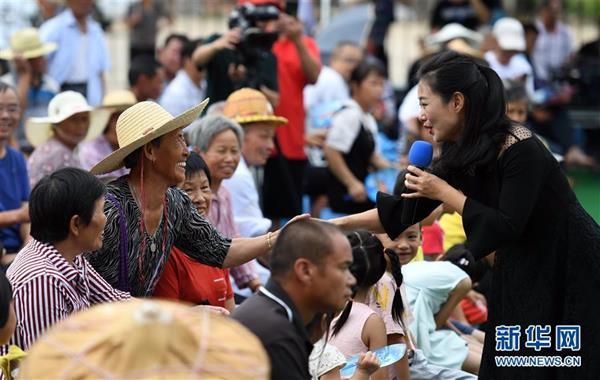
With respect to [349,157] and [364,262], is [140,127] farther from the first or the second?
[349,157]

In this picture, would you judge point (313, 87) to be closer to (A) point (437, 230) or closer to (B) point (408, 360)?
(A) point (437, 230)

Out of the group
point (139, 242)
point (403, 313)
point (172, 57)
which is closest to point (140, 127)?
point (139, 242)

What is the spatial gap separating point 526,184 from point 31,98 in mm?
6354

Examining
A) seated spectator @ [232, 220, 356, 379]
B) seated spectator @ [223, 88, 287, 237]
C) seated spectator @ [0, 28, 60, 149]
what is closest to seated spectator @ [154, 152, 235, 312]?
seated spectator @ [223, 88, 287, 237]

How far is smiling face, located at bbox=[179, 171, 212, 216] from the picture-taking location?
18.5 feet

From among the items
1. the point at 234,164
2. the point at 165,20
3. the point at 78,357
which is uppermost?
the point at 78,357

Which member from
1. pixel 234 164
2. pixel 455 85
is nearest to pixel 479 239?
pixel 455 85

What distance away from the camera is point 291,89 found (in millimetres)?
9516

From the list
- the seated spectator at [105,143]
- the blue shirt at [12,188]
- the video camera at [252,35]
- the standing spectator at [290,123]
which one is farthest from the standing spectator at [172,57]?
the blue shirt at [12,188]

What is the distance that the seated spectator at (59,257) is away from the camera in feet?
13.7

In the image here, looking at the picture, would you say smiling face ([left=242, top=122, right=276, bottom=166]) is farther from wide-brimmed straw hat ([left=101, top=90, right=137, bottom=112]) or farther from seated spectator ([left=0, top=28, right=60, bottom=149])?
seated spectator ([left=0, top=28, right=60, bottom=149])

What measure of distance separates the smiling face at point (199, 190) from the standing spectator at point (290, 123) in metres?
3.23

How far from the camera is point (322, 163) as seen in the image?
10.1m

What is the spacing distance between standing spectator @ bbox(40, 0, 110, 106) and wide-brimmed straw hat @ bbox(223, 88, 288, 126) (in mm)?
3035
